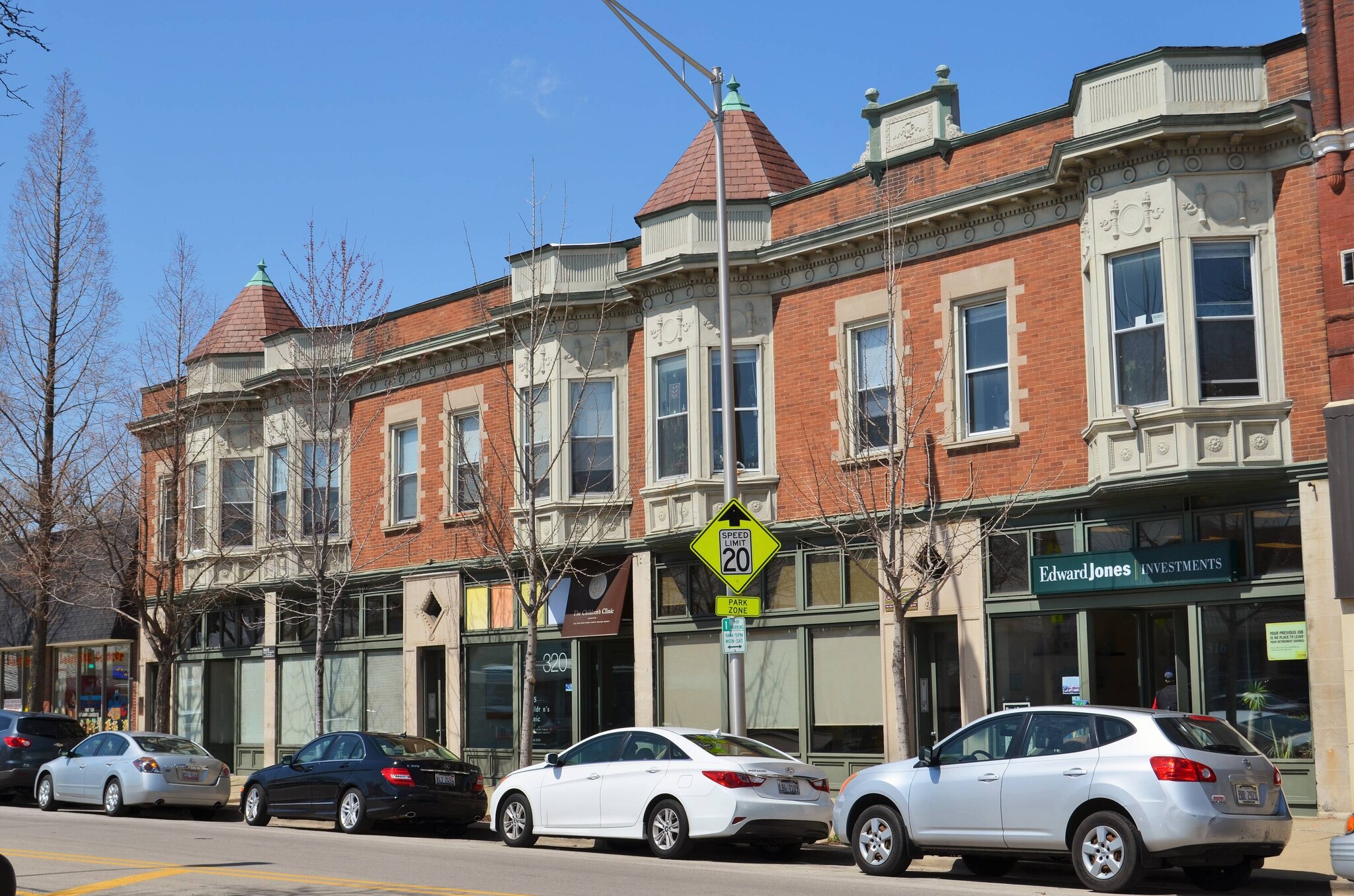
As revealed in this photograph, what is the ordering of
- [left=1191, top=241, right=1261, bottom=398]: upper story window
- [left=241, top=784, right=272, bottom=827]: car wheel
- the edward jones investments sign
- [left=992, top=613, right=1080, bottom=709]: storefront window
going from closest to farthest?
1. the edward jones investments sign
2. [left=1191, top=241, right=1261, bottom=398]: upper story window
3. [left=992, top=613, right=1080, bottom=709]: storefront window
4. [left=241, top=784, right=272, bottom=827]: car wheel

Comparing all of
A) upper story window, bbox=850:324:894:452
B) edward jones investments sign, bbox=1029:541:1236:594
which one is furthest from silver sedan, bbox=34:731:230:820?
edward jones investments sign, bbox=1029:541:1236:594

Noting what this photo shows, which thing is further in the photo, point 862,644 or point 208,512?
point 208,512

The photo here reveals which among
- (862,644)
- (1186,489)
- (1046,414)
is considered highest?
(1046,414)

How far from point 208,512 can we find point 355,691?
5.98 metres

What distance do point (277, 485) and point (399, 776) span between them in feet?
45.5

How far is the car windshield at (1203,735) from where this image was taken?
12.0 metres

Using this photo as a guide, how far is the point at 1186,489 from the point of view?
17391 millimetres

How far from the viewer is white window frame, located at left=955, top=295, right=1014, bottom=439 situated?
780 inches

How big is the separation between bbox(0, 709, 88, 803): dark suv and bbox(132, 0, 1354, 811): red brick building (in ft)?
18.2

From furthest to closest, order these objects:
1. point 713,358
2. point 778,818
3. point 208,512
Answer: point 208,512
point 713,358
point 778,818

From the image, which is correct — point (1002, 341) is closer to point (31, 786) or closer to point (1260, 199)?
point (1260, 199)

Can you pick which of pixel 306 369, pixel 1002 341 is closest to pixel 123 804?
pixel 306 369

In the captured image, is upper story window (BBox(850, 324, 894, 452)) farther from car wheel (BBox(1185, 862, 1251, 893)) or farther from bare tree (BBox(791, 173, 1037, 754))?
car wheel (BBox(1185, 862, 1251, 893))

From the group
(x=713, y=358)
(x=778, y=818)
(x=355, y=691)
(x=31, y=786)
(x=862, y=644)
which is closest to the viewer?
(x=778, y=818)
